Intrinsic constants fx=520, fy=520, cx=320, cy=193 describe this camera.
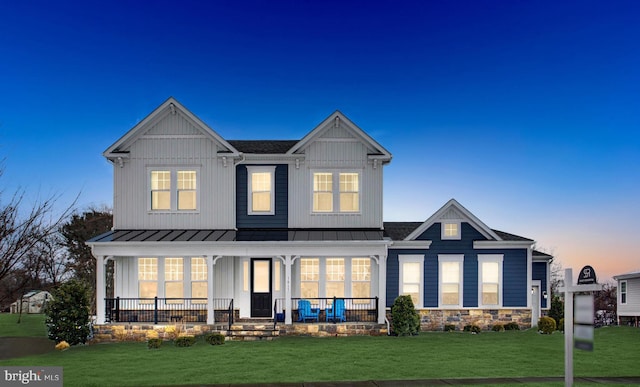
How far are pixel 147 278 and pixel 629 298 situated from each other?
29.3m

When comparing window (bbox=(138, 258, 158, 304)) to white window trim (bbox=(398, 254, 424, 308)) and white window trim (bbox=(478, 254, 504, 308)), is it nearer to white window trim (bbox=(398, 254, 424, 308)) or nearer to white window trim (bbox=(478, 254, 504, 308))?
white window trim (bbox=(398, 254, 424, 308))

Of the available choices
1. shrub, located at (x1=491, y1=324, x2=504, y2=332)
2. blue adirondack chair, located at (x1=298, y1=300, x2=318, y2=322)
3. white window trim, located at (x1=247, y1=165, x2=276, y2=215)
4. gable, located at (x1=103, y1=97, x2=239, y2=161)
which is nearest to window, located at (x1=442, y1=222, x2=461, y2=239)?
shrub, located at (x1=491, y1=324, x2=504, y2=332)

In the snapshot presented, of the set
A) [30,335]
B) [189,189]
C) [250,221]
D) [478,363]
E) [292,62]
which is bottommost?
[30,335]

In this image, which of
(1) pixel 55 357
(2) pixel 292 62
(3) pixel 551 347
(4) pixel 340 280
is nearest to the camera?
(1) pixel 55 357

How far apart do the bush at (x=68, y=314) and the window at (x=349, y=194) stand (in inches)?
448

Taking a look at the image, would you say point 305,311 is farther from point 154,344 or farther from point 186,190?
point 186,190

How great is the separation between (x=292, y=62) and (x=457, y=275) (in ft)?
45.7

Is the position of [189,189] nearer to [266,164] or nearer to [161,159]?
[161,159]

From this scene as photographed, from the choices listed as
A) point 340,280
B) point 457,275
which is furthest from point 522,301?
point 340,280

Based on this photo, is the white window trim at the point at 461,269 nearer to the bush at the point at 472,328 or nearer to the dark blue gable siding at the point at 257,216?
the bush at the point at 472,328

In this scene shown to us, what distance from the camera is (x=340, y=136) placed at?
2378 centimetres

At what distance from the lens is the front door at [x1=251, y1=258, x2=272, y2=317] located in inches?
891

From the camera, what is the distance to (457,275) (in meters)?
23.7

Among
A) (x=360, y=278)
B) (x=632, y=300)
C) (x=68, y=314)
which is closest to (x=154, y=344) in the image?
(x=68, y=314)
